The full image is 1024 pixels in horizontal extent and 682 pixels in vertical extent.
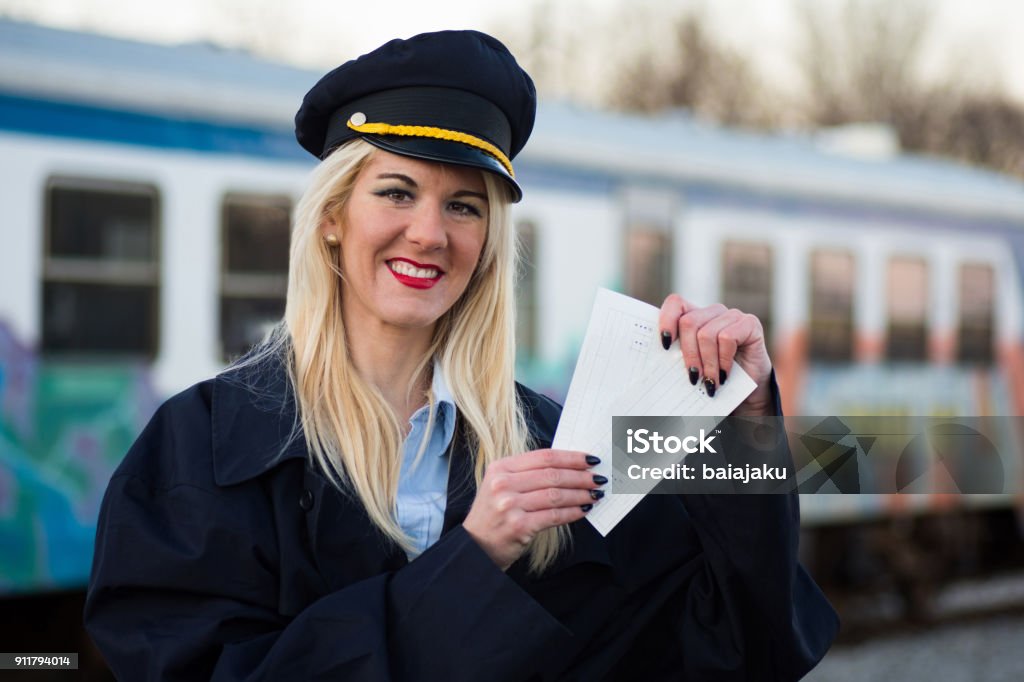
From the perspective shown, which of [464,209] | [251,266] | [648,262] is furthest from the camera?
[648,262]

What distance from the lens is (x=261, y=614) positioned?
1677mm

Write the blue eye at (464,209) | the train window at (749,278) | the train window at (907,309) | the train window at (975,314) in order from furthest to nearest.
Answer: the train window at (975,314) → the train window at (907,309) → the train window at (749,278) → the blue eye at (464,209)

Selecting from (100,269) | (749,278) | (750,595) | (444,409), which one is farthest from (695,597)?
(749,278)

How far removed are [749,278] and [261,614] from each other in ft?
24.1

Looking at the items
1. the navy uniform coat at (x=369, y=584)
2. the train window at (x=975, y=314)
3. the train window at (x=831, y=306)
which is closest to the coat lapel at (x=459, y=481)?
the navy uniform coat at (x=369, y=584)

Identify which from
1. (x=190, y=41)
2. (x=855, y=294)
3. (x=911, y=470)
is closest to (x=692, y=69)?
(x=855, y=294)

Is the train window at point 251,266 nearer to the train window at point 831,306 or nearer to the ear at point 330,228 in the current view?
the train window at point 831,306

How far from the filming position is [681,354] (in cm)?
175

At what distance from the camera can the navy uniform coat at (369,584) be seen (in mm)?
1613

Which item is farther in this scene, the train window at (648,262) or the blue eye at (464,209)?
the train window at (648,262)

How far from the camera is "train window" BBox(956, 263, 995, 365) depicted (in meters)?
10.1

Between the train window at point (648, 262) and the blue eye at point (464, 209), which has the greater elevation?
the train window at point (648, 262)

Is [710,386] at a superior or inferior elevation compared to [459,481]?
superior

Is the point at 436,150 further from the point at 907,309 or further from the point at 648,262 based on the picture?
the point at 907,309
